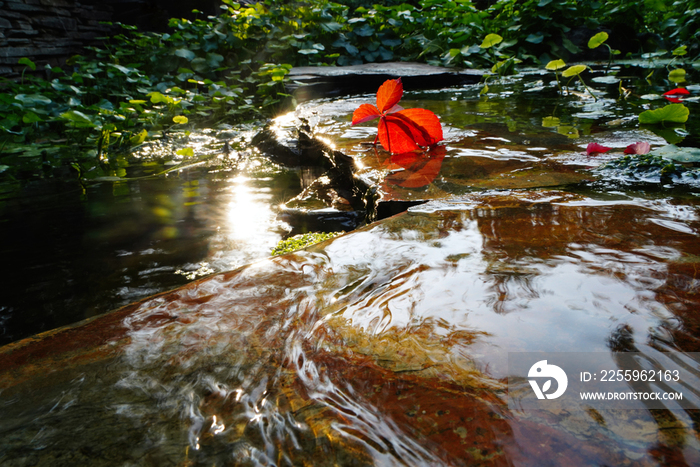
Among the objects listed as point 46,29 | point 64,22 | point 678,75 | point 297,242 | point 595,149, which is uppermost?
point 64,22

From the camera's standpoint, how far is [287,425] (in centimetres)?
58

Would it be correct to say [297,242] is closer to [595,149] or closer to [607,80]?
[595,149]

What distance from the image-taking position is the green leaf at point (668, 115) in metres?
2.03

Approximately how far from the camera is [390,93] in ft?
5.85

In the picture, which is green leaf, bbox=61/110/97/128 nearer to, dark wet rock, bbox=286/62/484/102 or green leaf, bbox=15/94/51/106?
green leaf, bbox=15/94/51/106

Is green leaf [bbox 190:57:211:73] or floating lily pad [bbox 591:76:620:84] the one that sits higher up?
green leaf [bbox 190:57:211:73]

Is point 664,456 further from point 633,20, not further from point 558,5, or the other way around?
point 633,20

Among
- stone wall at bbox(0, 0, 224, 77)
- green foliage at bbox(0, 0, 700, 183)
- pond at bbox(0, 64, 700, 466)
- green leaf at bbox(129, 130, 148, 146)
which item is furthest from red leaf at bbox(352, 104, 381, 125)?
stone wall at bbox(0, 0, 224, 77)

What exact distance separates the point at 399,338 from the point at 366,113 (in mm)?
1410

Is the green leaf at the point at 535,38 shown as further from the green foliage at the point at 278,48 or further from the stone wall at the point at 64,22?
the stone wall at the point at 64,22
